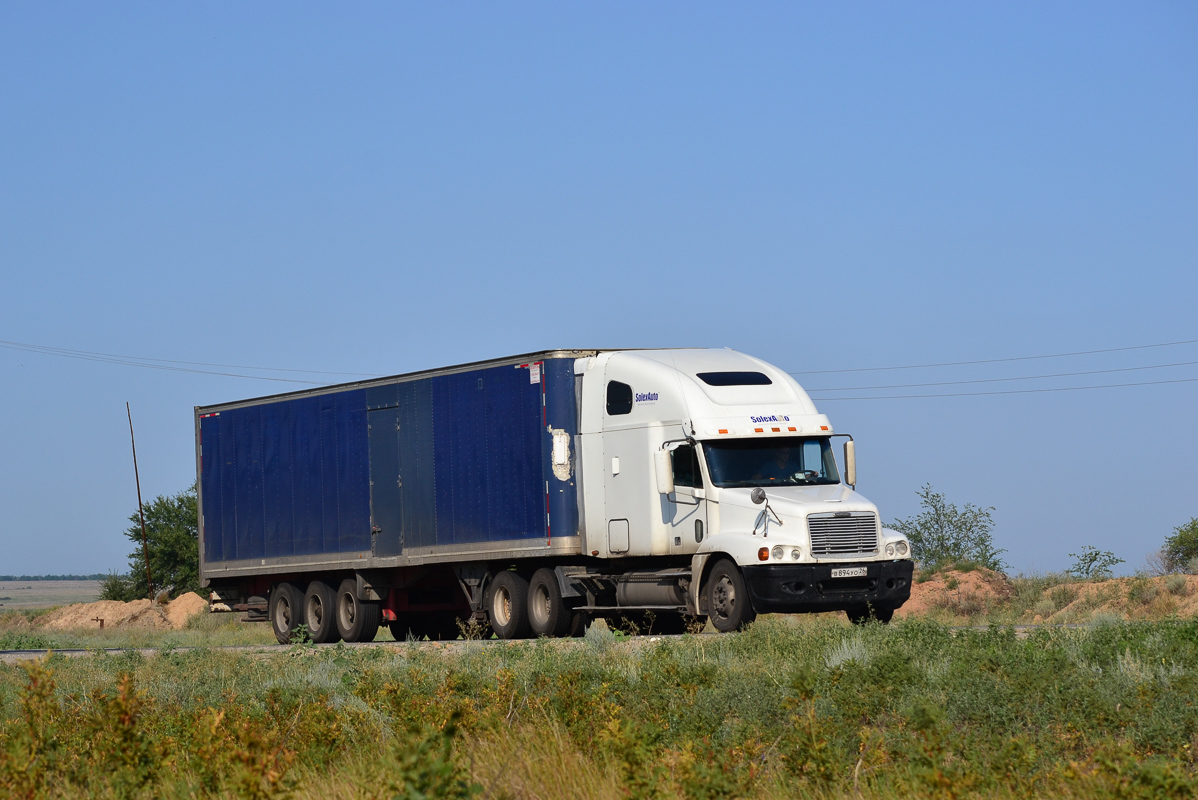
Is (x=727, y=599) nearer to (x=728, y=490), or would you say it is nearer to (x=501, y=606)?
(x=728, y=490)

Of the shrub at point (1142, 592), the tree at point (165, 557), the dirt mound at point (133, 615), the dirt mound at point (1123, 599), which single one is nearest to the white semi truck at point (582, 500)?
the dirt mound at point (1123, 599)

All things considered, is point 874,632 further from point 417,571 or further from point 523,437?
point 417,571

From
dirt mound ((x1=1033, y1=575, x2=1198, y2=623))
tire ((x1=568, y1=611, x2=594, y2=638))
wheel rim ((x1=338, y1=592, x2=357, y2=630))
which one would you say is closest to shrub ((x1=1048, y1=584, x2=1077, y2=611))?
dirt mound ((x1=1033, y1=575, x2=1198, y2=623))

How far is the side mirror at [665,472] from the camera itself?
19453mm

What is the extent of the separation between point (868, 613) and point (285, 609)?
11.7 m

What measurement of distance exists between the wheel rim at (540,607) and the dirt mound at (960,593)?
11.9 m

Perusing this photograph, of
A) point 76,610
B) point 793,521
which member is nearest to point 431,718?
point 793,521

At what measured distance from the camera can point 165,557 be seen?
6331 cm

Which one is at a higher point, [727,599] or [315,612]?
[727,599]

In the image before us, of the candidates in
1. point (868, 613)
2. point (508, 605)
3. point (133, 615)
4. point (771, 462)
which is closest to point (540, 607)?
point (508, 605)

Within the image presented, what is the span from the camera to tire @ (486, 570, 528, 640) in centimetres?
2153

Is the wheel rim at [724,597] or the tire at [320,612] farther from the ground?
the wheel rim at [724,597]

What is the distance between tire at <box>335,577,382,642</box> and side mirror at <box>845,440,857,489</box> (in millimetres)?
8719

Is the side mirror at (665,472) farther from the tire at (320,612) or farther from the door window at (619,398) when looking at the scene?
the tire at (320,612)
